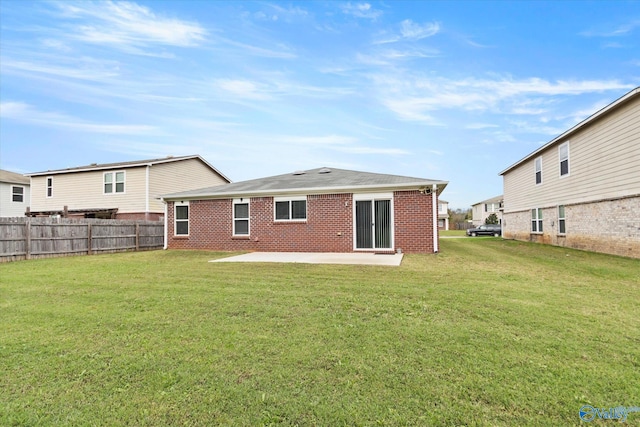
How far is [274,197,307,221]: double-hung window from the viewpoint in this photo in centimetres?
1344

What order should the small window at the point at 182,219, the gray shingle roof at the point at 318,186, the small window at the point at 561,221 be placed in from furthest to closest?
the small window at the point at 561,221 → the small window at the point at 182,219 → the gray shingle roof at the point at 318,186

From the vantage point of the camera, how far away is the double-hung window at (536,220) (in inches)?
726

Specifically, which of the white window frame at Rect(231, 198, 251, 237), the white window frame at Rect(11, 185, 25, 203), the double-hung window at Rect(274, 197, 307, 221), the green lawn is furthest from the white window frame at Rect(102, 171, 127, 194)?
the green lawn

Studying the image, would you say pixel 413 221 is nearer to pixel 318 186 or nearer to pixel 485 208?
pixel 318 186

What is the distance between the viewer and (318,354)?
10.4 feet

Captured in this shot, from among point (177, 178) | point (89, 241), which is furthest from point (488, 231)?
point (89, 241)

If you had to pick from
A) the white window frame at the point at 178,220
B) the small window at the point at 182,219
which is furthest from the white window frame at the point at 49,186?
the small window at the point at 182,219

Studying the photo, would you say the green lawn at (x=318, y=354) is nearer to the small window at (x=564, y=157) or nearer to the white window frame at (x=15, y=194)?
the small window at (x=564, y=157)

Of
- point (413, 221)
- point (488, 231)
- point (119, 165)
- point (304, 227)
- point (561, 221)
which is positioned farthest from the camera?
point (488, 231)

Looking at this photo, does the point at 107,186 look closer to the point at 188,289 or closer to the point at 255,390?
the point at 188,289

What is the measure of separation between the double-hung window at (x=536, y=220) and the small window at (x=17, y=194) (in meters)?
38.6

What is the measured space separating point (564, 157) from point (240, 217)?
52.4ft

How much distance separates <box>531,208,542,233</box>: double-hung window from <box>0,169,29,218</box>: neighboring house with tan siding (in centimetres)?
3695

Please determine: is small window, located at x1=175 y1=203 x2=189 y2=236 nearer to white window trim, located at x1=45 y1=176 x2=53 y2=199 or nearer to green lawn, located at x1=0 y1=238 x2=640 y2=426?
green lawn, located at x1=0 y1=238 x2=640 y2=426
